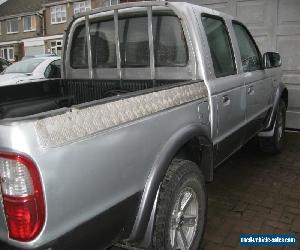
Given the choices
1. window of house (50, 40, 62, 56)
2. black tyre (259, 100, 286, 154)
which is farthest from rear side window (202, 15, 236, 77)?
window of house (50, 40, 62, 56)

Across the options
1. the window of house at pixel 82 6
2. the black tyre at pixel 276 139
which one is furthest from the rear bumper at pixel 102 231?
the window of house at pixel 82 6

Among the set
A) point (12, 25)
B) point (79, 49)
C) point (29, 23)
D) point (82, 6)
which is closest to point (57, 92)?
point (79, 49)

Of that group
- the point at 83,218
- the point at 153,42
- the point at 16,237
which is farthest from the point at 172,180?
the point at 153,42

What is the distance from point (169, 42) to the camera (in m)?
3.29

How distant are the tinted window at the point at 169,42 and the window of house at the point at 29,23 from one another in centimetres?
3860

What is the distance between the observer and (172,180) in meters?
2.48

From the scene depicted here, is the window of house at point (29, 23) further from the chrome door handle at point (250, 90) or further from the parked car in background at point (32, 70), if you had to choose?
the chrome door handle at point (250, 90)

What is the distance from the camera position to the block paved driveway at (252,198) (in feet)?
11.2

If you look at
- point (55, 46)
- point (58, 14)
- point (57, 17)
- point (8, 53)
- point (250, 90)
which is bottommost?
point (250, 90)

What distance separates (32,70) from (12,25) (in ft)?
114

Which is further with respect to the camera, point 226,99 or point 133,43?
point 133,43

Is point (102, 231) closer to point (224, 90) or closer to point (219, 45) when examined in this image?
point (224, 90)

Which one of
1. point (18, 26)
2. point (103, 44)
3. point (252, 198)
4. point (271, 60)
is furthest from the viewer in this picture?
point (18, 26)

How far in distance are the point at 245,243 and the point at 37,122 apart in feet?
7.54
